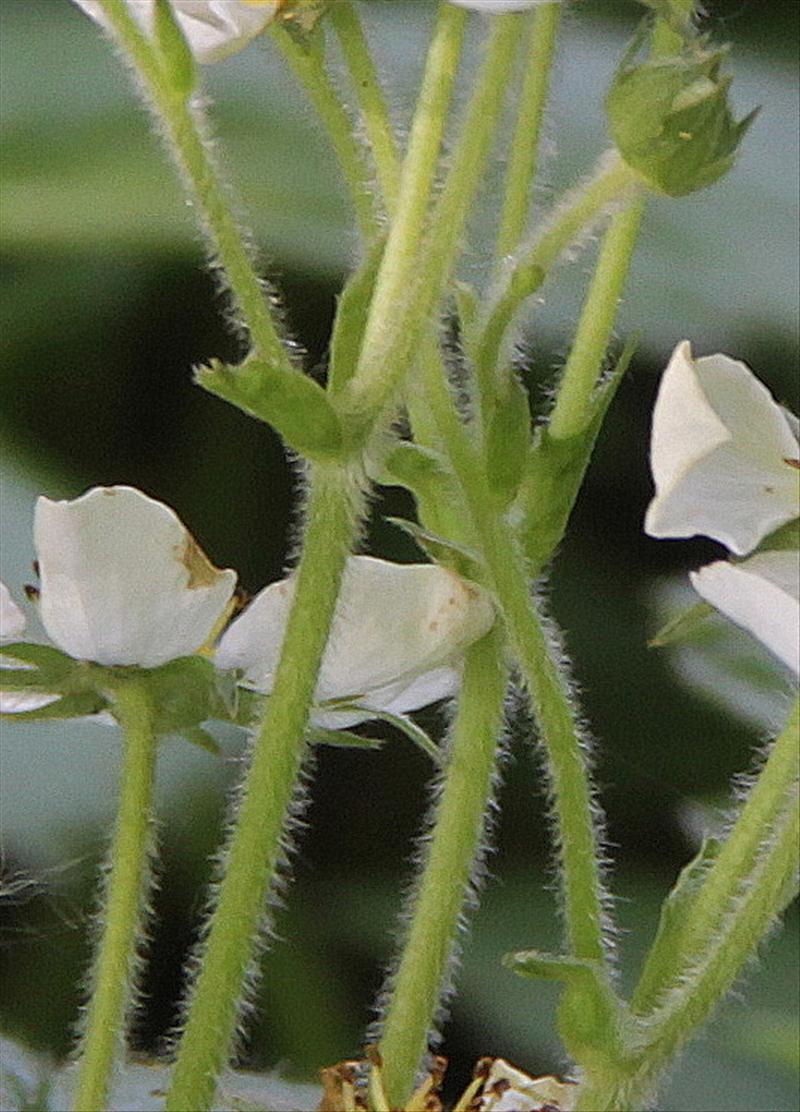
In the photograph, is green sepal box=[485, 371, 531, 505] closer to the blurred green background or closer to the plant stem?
the plant stem

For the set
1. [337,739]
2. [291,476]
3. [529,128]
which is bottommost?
[291,476]

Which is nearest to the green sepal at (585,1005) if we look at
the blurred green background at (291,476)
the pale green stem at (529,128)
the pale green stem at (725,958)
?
the pale green stem at (725,958)

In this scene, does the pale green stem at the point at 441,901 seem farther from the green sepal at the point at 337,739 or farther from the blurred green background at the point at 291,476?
the blurred green background at the point at 291,476

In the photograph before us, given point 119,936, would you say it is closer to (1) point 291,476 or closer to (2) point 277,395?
(2) point 277,395

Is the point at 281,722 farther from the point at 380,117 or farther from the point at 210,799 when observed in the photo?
the point at 210,799

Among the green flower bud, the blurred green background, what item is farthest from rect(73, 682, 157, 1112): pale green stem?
the blurred green background

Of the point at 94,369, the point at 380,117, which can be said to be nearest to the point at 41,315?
the point at 94,369

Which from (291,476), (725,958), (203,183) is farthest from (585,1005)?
(291,476)

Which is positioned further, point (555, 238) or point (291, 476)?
point (291, 476)
